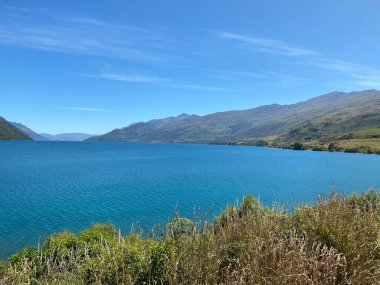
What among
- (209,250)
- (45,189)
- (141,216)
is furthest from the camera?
(45,189)

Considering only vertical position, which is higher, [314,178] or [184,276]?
[184,276]

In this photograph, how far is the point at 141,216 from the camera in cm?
4428

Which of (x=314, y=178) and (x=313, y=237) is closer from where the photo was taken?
(x=313, y=237)

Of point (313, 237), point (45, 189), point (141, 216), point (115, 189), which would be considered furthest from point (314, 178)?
point (313, 237)

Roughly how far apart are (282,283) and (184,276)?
84.7 inches

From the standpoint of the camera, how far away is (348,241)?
727 centimetres

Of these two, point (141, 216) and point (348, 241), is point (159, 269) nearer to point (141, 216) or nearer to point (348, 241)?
point (348, 241)

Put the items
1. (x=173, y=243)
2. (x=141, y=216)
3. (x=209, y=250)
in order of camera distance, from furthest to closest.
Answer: (x=141, y=216), (x=173, y=243), (x=209, y=250)

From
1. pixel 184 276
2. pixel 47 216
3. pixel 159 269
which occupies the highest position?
pixel 184 276

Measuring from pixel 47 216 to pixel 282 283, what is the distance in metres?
45.4

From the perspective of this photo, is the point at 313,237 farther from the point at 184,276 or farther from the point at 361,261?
the point at 184,276

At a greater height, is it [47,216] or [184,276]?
[184,276]

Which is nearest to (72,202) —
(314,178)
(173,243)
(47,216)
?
(47,216)

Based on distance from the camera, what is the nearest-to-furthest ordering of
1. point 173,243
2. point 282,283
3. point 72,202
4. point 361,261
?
point 282,283 → point 361,261 → point 173,243 → point 72,202
